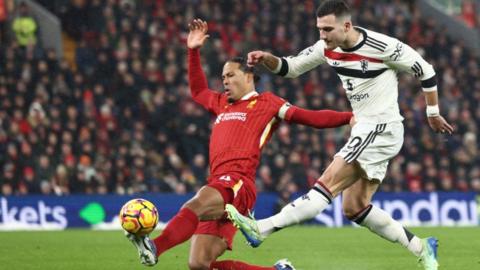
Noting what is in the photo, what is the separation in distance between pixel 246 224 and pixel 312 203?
0.74 meters

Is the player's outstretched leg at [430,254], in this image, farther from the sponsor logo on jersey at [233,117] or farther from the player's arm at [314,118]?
the sponsor logo on jersey at [233,117]

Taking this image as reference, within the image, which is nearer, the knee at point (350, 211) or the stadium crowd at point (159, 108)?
the knee at point (350, 211)

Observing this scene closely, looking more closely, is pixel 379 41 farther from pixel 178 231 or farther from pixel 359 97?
pixel 178 231

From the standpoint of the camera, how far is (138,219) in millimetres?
7891

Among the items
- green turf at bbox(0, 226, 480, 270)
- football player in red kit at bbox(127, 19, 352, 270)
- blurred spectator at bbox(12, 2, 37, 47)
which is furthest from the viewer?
blurred spectator at bbox(12, 2, 37, 47)

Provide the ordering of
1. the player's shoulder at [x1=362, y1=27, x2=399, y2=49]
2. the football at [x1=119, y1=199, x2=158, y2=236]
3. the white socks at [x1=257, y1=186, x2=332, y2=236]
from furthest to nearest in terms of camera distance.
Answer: the player's shoulder at [x1=362, y1=27, x2=399, y2=49], the white socks at [x1=257, y1=186, x2=332, y2=236], the football at [x1=119, y1=199, x2=158, y2=236]

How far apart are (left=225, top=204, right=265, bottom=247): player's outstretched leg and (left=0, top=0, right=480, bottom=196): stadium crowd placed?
10.9m

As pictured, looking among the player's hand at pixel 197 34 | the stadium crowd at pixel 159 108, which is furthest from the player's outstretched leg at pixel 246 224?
the stadium crowd at pixel 159 108

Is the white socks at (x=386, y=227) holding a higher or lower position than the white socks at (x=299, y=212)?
lower

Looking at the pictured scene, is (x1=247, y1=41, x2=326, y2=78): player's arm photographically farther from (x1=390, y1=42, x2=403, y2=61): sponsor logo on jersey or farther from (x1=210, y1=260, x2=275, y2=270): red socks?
(x1=210, y1=260, x2=275, y2=270): red socks

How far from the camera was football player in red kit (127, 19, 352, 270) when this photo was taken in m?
8.38

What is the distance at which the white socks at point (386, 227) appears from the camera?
9.35 metres

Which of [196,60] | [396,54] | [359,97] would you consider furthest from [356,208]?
[196,60]

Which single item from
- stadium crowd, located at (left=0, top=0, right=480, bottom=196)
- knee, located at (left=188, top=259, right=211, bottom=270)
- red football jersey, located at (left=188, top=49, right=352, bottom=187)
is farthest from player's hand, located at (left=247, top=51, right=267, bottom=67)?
stadium crowd, located at (left=0, top=0, right=480, bottom=196)
